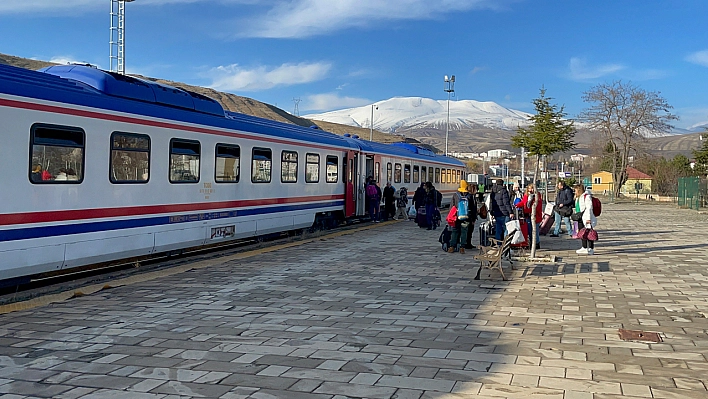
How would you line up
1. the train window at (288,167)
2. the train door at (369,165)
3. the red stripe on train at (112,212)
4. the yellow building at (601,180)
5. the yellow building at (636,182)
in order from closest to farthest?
the red stripe on train at (112,212)
the train window at (288,167)
the train door at (369,165)
the yellow building at (636,182)
the yellow building at (601,180)

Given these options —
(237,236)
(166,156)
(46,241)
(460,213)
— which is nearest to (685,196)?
(460,213)

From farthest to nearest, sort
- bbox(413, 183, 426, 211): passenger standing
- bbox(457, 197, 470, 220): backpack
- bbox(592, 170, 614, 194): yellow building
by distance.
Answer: bbox(592, 170, 614, 194): yellow building → bbox(413, 183, 426, 211): passenger standing → bbox(457, 197, 470, 220): backpack

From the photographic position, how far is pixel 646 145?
5406cm

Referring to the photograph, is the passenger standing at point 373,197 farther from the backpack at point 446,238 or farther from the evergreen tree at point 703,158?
the evergreen tree at point 703,158

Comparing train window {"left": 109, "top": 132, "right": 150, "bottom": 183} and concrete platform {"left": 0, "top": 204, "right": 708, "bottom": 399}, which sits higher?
train window {"left": 109, "top": 132, "right": 150, "bottom": 183}

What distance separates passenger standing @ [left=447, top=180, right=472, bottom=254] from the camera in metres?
13.9

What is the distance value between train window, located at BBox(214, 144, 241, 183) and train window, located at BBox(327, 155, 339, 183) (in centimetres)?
541

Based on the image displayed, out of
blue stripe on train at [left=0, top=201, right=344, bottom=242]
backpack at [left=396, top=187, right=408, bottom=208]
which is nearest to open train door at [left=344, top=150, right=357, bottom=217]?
backpack at [left=396, top=187, right=408, bottom=208]

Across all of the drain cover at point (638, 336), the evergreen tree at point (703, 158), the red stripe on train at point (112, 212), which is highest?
the evergreen tree at point (703, 158)

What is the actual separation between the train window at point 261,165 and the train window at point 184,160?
225 cm

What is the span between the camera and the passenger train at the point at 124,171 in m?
8.62

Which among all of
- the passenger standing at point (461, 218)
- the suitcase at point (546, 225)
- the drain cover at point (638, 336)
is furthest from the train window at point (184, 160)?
the suitcase at point (546, 225)

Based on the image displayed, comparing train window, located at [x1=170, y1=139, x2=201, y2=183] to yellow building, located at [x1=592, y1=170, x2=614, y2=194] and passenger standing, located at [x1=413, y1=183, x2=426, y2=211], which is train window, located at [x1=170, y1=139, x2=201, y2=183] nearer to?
passenger standing, located at [x1=413, y1=183, x2=426, y2=211]

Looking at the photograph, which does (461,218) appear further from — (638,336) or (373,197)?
(373,197)
